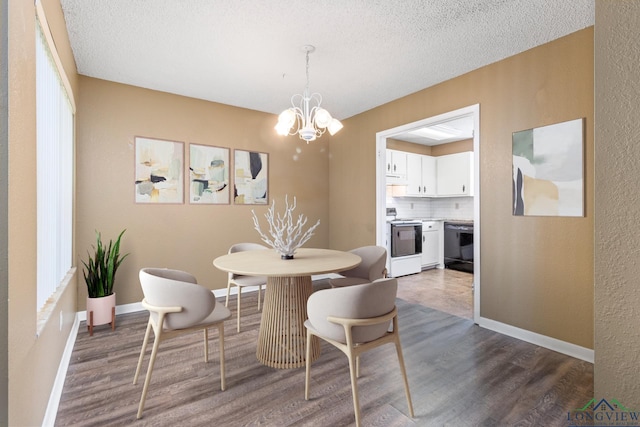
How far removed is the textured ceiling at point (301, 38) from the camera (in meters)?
2.17

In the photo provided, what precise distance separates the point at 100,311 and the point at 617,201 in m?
3.78

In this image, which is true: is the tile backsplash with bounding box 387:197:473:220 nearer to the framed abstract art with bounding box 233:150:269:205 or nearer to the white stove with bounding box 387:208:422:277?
the white stove with bounding box 387:208:422:277

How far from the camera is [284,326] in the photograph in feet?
7.36

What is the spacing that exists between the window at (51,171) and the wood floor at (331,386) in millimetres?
726

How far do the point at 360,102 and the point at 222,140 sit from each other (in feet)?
6.42

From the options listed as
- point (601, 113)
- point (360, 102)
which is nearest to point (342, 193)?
point (360, 102)

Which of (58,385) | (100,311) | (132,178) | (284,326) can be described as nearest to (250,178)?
(132,178)

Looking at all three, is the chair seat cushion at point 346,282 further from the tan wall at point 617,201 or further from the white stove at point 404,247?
the white stove at point 404,247

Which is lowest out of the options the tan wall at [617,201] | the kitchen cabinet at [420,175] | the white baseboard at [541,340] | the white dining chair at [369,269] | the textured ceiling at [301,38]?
the white baseboard at [541,340]

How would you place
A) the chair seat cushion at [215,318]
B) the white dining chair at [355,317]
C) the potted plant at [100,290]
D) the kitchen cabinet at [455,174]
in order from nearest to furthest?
1. the white dining chair at [355,317]
2. the chair seat cushion at [215,318]
3. the potted plant at [100,290]
4. the kitchen cabinet at [455,174]

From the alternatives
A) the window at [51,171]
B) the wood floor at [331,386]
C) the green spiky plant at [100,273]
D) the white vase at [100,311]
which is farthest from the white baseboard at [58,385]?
the window at [51,171]

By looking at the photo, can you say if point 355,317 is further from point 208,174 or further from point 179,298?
point 208,174

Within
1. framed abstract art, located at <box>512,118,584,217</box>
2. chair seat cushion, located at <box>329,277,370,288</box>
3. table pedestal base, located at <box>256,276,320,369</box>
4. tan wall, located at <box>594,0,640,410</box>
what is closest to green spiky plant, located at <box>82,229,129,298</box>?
table pedestal base, located at <box>256,276,320,369</box>

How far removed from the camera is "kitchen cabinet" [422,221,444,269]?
18.5 feet
